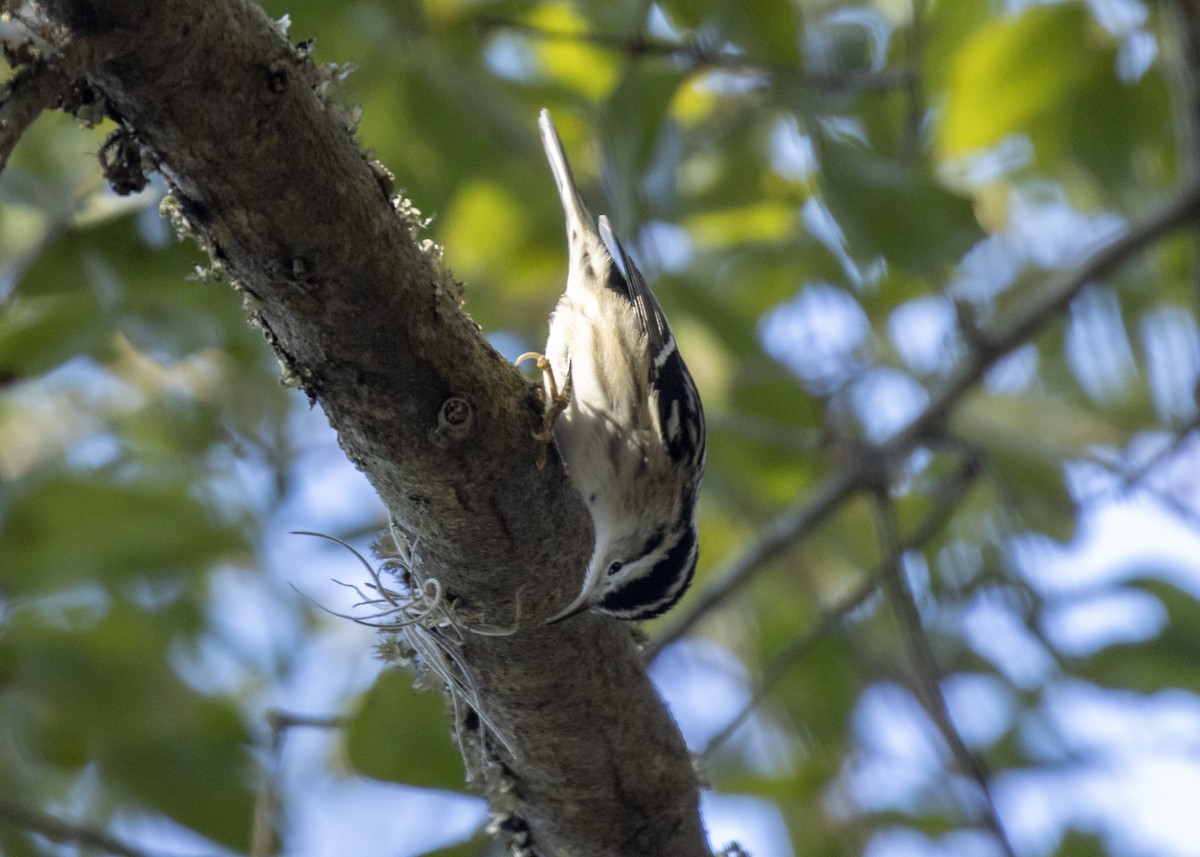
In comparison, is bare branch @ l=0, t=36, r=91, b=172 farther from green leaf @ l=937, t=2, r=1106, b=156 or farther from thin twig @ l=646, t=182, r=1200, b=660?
green leaf @ l=937, t=2, r=1106, b=156

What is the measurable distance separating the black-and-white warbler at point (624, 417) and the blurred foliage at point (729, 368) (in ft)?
0.59

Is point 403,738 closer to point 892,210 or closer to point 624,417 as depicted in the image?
point 624,417

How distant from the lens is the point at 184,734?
10.3ft

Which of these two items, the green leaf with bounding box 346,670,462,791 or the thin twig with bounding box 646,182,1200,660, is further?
the thin twig with bounding box 646,182,1200,660

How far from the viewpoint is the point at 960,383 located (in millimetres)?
3391

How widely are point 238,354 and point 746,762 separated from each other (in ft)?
8.64

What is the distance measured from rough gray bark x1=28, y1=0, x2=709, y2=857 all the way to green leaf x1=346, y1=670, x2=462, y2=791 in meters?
0.32

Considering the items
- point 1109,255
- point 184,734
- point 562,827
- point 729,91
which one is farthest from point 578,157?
point 562,827

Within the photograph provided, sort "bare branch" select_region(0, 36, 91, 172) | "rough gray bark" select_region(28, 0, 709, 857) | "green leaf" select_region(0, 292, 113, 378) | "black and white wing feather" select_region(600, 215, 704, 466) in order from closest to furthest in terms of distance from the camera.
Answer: "bare branch" select_region(0, 36, 91, 172) → "rough gray bark" select_region(28, 0, 709, 857) → "green leaf" select_region(0, 292, 113, 378) → "black and white wing feather" select_region(600, 215, 704, 466)

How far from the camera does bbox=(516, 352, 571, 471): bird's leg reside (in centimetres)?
178

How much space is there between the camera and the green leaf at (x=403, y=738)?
244cm

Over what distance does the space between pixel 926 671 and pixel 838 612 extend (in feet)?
1.43

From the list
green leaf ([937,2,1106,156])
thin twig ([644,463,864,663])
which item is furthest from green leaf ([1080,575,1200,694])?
green leaf ([937,2,1106,156])

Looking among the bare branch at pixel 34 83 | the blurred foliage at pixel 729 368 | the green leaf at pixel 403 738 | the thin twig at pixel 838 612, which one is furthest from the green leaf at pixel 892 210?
the bare branch at pixel 34 83
